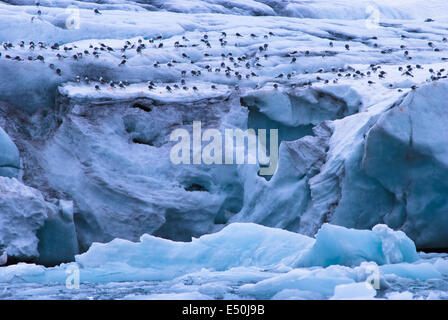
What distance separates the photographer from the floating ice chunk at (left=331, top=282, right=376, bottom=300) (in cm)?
857

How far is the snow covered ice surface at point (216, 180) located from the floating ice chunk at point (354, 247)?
2 centimetres

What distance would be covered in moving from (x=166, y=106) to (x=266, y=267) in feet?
15.7

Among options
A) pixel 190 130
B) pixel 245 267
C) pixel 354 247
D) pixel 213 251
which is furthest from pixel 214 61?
pixel 354 247

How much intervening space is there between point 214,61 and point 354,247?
25.7ft

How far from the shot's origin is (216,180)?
46.1 ft

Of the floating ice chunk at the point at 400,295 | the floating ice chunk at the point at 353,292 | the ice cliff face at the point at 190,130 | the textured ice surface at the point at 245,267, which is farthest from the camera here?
the ice cliff face at the point at 190,130

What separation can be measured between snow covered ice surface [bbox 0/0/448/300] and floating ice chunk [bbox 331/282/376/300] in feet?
0.08

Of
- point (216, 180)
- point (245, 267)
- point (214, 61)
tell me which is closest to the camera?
point (245, 267)

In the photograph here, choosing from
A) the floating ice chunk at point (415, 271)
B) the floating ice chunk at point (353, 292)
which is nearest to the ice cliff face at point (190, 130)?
the floating ice chunk at point (415, 271)

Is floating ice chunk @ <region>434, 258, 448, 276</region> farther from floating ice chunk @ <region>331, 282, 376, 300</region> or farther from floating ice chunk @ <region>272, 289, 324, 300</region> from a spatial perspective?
floating ice chunk @ <region>272, 289, 324, 300</region>

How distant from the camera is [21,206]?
1199cm

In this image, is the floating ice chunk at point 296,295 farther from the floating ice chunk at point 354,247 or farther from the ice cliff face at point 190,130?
the ice cliff face at point 190,130

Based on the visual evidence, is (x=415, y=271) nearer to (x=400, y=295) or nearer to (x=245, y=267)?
(x=400, y=295)

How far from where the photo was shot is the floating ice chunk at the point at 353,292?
8.57 m
